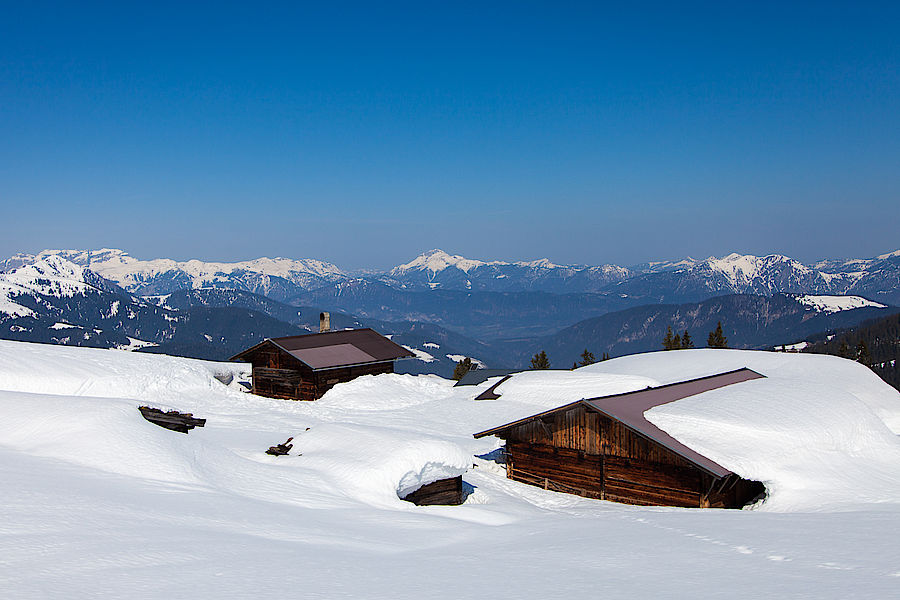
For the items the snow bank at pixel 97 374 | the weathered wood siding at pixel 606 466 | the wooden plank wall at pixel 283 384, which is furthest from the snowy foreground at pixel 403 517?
the wooden plank wall at pixel 283 384

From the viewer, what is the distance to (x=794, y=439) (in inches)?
907

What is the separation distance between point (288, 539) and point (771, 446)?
62.5 feet

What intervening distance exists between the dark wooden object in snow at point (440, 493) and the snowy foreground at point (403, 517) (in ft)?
1.87

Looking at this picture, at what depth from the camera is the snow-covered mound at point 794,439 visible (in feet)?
67.6

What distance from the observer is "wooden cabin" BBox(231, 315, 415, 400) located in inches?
1674

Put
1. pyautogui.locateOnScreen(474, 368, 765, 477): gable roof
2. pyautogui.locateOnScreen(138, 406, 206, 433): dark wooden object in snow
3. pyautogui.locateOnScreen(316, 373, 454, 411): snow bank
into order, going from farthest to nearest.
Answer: pyautogui.locateOnScreen(316, 373, 454, 411): snow bank < pyautogui.locateOnScreen(474, 368, 765, 477): gable roof < pyautogui.locateOnScreen(138, 406, 206, 433): dark wooden object in snow

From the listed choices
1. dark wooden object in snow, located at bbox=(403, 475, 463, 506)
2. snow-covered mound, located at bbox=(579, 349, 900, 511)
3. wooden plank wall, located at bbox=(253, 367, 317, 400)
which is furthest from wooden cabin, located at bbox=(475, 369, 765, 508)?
wooden plank wall, located at bbox=(253, 367, 317, 400)

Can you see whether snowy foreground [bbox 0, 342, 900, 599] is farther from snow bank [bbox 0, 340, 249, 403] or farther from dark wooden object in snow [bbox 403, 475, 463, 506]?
snow bank [bbox 0, 340, 249, 403]

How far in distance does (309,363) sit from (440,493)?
24992mm

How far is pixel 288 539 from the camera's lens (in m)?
10.8

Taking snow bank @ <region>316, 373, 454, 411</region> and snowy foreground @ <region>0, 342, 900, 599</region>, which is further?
snow bank @ <region>316, 373, 454, 411</region>

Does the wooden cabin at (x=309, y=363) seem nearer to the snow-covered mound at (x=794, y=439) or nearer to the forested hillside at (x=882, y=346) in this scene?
the snow-covered mound at (x=794, y=439)

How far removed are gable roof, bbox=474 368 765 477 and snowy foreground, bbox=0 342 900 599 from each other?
72cm

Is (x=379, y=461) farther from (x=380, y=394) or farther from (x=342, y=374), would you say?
(x=342, y=374)
